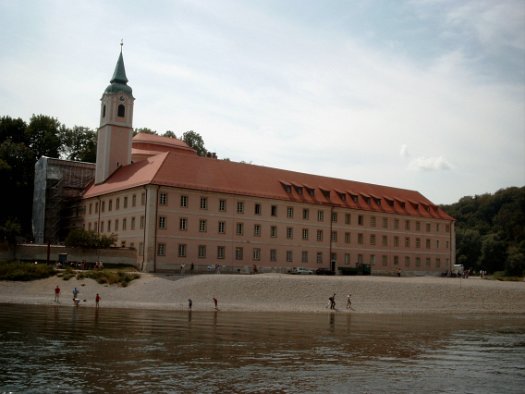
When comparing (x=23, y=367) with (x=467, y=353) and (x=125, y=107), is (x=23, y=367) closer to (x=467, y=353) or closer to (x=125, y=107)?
(x=467, y=353)

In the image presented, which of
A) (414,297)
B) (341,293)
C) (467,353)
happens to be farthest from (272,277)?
(467,353)

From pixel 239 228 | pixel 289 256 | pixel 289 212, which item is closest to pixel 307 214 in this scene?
pixel 289 212

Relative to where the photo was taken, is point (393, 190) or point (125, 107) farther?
point (393, 190)

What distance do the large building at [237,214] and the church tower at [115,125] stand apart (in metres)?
0.12

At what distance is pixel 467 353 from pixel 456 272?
59254 millimetres

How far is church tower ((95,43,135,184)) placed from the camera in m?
72.1

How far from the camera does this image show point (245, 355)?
24.6 meters

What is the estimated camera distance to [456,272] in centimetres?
8431

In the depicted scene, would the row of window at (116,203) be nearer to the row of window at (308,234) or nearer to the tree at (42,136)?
the row of window at (308,234)

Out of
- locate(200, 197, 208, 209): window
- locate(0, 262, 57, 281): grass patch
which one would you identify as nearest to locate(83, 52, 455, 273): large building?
locate(200, 197, 208, 209): window

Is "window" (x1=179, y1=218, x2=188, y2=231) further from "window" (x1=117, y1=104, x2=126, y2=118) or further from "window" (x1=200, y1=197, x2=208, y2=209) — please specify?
"window" (x1=117, y1=104, x2=126, y2=118)

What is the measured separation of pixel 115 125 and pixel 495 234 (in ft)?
244

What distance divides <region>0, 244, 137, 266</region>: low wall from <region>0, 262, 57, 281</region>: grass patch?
327 centimetres

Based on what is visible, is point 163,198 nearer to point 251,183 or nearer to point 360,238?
point 251,183
